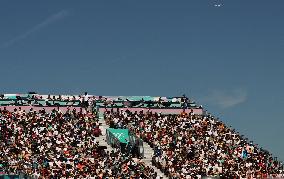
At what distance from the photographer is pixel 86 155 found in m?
52.0

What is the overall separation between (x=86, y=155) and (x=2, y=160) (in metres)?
7.69

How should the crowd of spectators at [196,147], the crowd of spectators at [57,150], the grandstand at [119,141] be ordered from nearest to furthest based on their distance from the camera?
the crowd of spectators at [57,150]
the grandstand at [119,141]
the crowd of spectators at [196,147]

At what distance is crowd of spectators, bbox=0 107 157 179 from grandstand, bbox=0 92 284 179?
2.7 inches

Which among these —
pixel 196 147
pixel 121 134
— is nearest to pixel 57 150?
pixel 121 134

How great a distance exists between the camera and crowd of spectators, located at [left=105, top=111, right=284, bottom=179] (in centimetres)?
5516

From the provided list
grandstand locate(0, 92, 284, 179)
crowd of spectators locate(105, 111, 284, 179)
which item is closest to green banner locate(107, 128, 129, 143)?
grandstand locate(0, 92, 284, 179)

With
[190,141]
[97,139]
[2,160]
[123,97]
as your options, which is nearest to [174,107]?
[123,97]

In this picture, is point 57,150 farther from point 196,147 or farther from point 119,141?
point 196,147

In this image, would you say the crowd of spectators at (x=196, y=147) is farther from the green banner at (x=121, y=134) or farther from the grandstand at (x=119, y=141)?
the green banner at (x=121, y=134)

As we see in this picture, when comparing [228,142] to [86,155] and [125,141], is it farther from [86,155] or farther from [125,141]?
[86,155]

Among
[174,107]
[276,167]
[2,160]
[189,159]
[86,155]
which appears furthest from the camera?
[174,107]

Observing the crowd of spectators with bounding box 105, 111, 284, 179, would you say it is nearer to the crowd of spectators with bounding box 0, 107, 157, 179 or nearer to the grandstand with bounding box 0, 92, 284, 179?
the grandstand with bounding box 0, 92, 284, 179

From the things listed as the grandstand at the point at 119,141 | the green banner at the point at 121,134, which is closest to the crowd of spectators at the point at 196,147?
the grandstand at the point at 119,141

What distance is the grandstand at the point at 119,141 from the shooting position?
49531 mm
